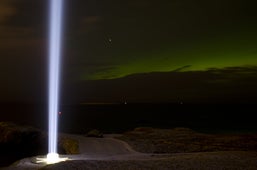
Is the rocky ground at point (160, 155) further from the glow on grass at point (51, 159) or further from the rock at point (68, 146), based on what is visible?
the glow on grass at point (51, 159)

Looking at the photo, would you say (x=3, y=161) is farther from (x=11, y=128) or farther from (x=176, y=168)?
(x=176, y=168)

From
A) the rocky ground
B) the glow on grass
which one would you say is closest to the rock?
the rocky ground

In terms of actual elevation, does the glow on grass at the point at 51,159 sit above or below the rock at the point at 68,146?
above

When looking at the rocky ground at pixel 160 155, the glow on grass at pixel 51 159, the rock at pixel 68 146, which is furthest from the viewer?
the rock at pixel 68 146

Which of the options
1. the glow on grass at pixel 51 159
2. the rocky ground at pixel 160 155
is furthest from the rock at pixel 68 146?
the glow on grass at pixel 51 159

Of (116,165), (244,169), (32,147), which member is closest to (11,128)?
(32,147)

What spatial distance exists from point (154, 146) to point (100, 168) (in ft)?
48.6

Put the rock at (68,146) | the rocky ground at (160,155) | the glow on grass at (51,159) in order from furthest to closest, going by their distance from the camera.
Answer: the rock at (68,146), the glow on grass at (51,159), the rocky ground at (160,155)

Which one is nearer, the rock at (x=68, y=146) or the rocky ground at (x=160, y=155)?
the rocky ground at (x=160, y=155)

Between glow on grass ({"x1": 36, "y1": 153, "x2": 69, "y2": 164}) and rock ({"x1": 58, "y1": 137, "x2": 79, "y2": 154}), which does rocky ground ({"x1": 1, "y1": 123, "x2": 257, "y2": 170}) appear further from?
glow on grass ({"x1": 36, "y1": 153, "x2": 69, "y2": 164})

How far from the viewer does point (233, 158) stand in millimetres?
22875

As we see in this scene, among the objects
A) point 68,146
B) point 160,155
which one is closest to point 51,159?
point 160,155

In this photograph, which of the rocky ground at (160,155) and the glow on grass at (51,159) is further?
the glow on grass at (51,159)

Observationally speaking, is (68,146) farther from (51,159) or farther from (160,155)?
(160,155)
